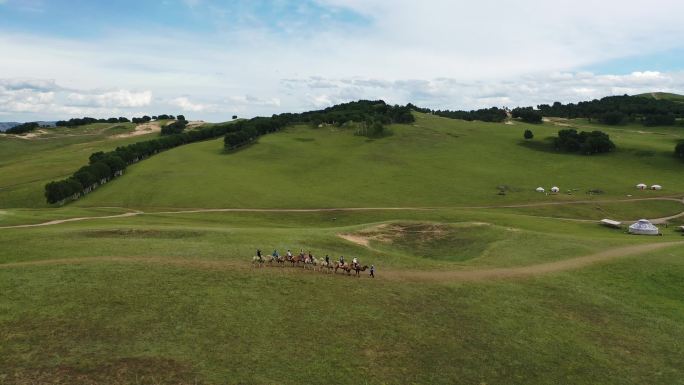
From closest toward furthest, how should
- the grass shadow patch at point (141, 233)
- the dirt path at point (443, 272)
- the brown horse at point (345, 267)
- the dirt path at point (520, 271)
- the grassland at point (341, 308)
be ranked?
1. the grassland at point (341, 308)
2. the dirt path at point (443, 272)
3. the brown horse at point (345, 267)
4. the dirt path at point (520, 271)
5. the grass shadow patch at point (141, 233)

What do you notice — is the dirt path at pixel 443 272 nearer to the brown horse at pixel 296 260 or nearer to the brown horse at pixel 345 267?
the brown horse at pixel 296 260

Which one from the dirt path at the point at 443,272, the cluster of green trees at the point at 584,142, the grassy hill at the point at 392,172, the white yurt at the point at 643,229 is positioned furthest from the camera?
the cluster of green trees at the point at 584,142

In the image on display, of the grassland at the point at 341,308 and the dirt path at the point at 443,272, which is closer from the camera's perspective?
the grassland at the point at 341,308

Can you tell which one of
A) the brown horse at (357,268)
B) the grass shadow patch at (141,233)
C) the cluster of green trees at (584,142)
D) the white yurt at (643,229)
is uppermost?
the cluster of green trees at (584,142)

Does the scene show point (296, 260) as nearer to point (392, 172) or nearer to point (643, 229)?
point (643, 229)

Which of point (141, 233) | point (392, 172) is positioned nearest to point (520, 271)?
point (141, 233)

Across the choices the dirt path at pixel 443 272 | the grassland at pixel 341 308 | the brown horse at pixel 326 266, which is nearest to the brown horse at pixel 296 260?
the dirt path at pixel 443 272

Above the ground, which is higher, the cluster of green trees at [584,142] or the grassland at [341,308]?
the cluster of green trees at [584,142]

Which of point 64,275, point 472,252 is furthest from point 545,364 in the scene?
point 64,275
